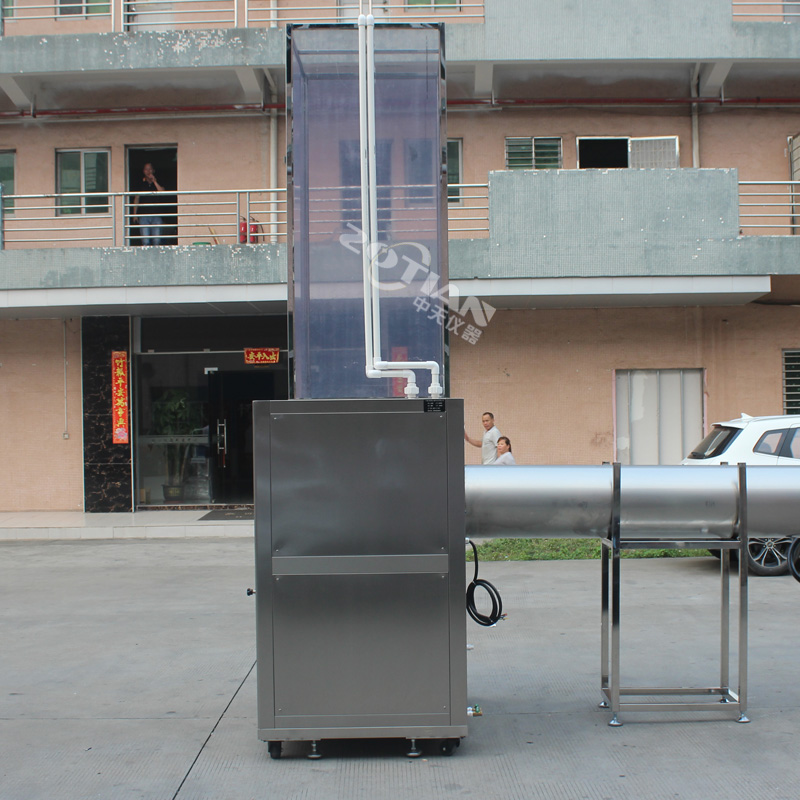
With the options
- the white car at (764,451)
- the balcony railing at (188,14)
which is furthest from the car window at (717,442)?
the balcony railing at (188,14)

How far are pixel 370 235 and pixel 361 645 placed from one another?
212cm

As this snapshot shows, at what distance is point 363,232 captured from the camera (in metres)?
4.68

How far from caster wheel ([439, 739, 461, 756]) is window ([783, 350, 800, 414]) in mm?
11947

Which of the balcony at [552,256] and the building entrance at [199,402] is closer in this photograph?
the balcony at [552,256]

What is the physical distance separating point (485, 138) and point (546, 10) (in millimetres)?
2225

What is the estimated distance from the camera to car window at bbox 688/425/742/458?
10000 millimetres

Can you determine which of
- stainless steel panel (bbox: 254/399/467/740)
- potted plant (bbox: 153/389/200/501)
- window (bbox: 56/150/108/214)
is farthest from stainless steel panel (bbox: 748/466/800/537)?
window (bbox: 56/150/108/214)

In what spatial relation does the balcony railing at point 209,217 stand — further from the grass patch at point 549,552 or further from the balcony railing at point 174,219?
the grass patch at point 549,552

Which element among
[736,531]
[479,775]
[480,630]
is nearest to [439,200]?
[736,531]

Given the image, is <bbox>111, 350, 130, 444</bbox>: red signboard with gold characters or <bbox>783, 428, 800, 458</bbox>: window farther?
<bbox>111, 350, 130, 444</bbox>: red signboard with gold characters

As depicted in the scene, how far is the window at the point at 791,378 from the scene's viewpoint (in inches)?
580

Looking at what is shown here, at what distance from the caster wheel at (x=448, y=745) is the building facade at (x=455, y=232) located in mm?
9216

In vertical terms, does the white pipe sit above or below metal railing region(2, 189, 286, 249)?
below

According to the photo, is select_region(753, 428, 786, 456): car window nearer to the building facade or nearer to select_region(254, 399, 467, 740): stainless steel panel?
the building facade
